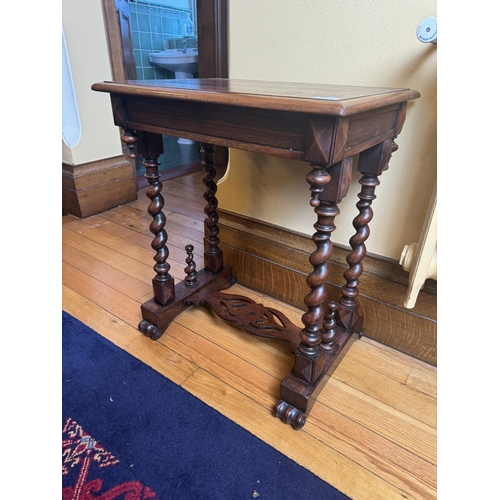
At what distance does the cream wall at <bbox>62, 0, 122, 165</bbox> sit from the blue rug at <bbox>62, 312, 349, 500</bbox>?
1221 mm

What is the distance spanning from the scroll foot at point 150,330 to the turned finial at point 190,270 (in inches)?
7.2

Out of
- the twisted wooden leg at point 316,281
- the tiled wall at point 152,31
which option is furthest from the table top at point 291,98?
the tiled wall at point 152,31

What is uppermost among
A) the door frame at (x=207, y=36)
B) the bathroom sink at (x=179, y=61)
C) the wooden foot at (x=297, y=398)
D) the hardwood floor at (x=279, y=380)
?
the door frame at (x=207, y=36)

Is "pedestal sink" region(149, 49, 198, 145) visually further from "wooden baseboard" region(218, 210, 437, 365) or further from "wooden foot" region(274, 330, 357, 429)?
"wooden foot" region(274, 330, 357, 429)

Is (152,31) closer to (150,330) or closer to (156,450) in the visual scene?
(150,330)

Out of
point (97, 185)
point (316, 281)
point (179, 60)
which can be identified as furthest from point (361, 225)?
point (179, 60)

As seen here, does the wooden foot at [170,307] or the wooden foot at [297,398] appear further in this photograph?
the wooden foot at [170,307]

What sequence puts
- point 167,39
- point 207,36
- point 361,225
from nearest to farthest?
point 361,225 < point 207,36 < point 167,39

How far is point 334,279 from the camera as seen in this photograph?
1121 mm

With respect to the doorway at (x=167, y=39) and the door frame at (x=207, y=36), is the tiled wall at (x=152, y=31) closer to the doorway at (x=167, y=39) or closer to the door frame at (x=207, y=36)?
the doorway at (x=167, y=39)

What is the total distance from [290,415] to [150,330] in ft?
1.55

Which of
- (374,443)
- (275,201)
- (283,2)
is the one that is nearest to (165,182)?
(275,201)

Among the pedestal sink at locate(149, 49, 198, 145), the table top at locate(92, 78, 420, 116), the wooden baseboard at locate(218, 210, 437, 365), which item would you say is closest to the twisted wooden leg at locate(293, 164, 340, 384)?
the table top at locate(92, 78, 420, 116)

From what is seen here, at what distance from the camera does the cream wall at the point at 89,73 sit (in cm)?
160
